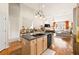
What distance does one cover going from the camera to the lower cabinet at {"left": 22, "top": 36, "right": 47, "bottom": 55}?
216 cm

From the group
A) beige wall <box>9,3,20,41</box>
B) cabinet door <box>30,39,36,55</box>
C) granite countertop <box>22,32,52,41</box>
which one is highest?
beige wall <box>9,3,20,41</box>

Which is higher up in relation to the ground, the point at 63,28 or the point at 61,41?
the point at 63,28

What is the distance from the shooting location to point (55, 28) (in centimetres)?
215

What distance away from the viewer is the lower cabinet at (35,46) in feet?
7.09

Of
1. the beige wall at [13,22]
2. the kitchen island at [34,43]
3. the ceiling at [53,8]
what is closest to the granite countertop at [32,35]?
the kitchen island at [34,43]

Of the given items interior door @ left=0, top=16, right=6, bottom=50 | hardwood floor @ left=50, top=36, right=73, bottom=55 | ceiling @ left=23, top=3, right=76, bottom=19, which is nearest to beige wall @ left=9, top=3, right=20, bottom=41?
interior door @ left=0, top=16, right=6, bottom=50

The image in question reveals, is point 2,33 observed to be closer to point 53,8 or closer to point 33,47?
point 33,47

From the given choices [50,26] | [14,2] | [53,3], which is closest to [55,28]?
[50,26]

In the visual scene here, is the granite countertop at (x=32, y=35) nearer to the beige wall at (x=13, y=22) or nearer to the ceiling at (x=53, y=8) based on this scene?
the beige wall at (x=13, y=22)

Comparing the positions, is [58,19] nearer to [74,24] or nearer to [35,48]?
[74,24]

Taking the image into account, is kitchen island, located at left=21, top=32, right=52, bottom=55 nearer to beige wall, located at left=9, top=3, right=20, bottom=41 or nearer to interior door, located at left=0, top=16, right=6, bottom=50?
beige wall, located at left=9, top=3, right=20, bottom=41

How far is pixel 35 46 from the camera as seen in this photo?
2.21 meters

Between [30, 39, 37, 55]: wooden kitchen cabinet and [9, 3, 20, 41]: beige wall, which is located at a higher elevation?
[9, 3, 20, 41]: beige wall
